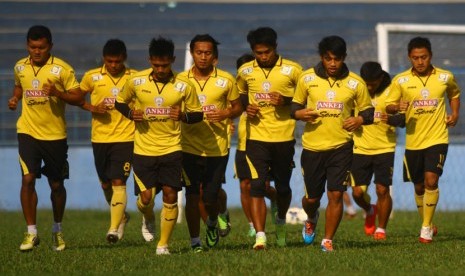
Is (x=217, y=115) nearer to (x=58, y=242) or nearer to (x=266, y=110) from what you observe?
(x=266, y=110)

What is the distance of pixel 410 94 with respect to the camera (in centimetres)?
1614

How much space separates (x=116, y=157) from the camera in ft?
54.0

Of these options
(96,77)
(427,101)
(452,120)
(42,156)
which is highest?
(96,77)

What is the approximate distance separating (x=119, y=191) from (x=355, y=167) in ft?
12.6

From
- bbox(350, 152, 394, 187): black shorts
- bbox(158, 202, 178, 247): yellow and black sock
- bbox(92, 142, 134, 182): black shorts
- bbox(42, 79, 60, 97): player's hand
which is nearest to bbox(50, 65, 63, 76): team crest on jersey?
bbox(42, 79, 60, 97): player's hand

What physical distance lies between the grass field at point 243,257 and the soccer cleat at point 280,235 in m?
0.13

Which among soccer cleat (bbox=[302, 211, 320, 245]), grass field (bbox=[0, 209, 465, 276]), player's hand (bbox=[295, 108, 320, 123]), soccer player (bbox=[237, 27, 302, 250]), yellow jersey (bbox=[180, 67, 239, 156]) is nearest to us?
grass field (bbox=[0, 209, 465, 276])

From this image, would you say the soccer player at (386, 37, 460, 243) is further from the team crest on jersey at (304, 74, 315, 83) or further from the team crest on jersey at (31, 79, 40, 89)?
the team crest on jersey at (31, 79, 40, 89)

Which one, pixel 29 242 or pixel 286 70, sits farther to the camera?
pixel 286 70

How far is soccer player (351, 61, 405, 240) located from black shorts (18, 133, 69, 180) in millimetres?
4488

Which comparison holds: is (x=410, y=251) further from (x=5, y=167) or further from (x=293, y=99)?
(x=5, y=167)

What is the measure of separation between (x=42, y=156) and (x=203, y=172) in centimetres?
198

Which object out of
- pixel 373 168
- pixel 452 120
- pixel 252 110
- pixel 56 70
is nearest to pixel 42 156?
pixel 56 70

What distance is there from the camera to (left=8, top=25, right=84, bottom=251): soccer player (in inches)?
591
